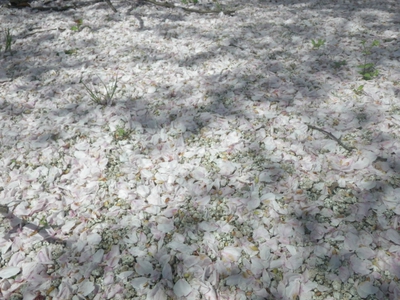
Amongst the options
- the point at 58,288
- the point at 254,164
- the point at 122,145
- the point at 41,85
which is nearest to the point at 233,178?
the point at 254,164

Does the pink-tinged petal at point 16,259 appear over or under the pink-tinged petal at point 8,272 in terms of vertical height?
under

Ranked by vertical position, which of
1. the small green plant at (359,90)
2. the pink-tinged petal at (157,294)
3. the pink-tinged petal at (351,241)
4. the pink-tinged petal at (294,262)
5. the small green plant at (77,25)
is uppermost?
the small green plant at (77,25)

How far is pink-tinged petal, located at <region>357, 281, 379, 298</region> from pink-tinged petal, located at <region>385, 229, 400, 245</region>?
421mm

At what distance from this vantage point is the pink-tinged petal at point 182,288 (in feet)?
6.95

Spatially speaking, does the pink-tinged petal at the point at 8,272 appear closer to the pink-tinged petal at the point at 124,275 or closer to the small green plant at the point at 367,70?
the pink-tinged petal at the point at 124,275

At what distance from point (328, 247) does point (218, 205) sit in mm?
922

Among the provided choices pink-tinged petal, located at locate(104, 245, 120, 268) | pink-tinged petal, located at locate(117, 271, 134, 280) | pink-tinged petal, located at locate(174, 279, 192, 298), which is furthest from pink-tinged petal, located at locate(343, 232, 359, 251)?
pink-tinged petal, located at locate(104, 245, 120, 268)

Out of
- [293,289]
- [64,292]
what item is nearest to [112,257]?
[64,292]

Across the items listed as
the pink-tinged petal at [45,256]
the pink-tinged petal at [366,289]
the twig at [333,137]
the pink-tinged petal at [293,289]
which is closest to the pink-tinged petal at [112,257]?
the pink-tinged petal at [45,256]

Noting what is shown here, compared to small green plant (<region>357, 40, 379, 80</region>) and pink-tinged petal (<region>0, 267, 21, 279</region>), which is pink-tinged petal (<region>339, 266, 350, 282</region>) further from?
small green plant (<region>357, 40, 379, 80</region>)

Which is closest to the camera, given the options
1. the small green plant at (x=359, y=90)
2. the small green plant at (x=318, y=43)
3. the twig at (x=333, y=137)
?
the twig at (x=333, y=137)

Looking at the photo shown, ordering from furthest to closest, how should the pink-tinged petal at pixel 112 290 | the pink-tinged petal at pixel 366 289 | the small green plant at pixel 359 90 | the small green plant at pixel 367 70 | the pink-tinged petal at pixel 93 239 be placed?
the small green plant at pixel 367 70, the small green plant at pixel 359 90, the pink-tinged petal at pixel 93 239, the pink-tinged petal at pixel 112 290, the pink-tinged petal at pixel 366 289

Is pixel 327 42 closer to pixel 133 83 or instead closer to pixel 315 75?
pixel 315 75

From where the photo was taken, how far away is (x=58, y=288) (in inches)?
84.8
